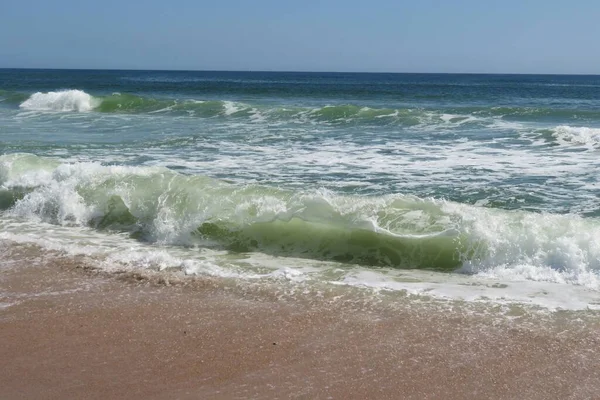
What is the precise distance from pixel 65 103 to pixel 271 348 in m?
24.9

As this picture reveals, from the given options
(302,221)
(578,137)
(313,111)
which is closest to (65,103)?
(313,111)

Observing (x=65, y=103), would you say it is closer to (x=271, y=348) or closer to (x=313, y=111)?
(x=313, y=111)

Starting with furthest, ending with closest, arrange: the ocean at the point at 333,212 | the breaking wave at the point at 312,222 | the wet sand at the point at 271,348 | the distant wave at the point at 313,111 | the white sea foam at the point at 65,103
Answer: the white sea foam at the point at 65,103, the distant wave at the point at 313,111, the breaking wave at the point at 312,222, the ocean at the point at 333,212, the wet sand at the point at 271,348

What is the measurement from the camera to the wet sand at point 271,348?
3602mm

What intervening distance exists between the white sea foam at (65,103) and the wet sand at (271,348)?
2234 centimetres

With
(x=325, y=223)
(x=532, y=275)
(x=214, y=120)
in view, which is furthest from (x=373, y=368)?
(x=214, y=120)

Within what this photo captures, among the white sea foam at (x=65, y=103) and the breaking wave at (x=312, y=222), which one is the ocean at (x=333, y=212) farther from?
the white sea foam at (x=65, y=103)

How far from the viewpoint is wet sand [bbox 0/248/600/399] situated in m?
3.60

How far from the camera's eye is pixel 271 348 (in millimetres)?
4105

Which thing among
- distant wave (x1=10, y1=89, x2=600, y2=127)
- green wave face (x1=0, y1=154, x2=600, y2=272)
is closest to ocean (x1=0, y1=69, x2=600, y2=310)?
green wave face (x1=0, y1=154, x2=600, y2=272)

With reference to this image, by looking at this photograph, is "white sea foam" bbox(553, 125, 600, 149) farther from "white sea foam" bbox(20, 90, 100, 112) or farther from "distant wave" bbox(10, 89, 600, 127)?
"white sea foam" bbox(20, 90, 100, 112)

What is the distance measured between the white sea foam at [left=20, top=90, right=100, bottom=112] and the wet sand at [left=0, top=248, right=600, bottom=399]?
22336 millimetres

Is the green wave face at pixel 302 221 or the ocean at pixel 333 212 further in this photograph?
the green wave face at pixel 302 221

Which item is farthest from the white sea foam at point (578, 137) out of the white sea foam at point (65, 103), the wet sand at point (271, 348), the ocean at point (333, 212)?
the white sea foam at point (65, 103)
